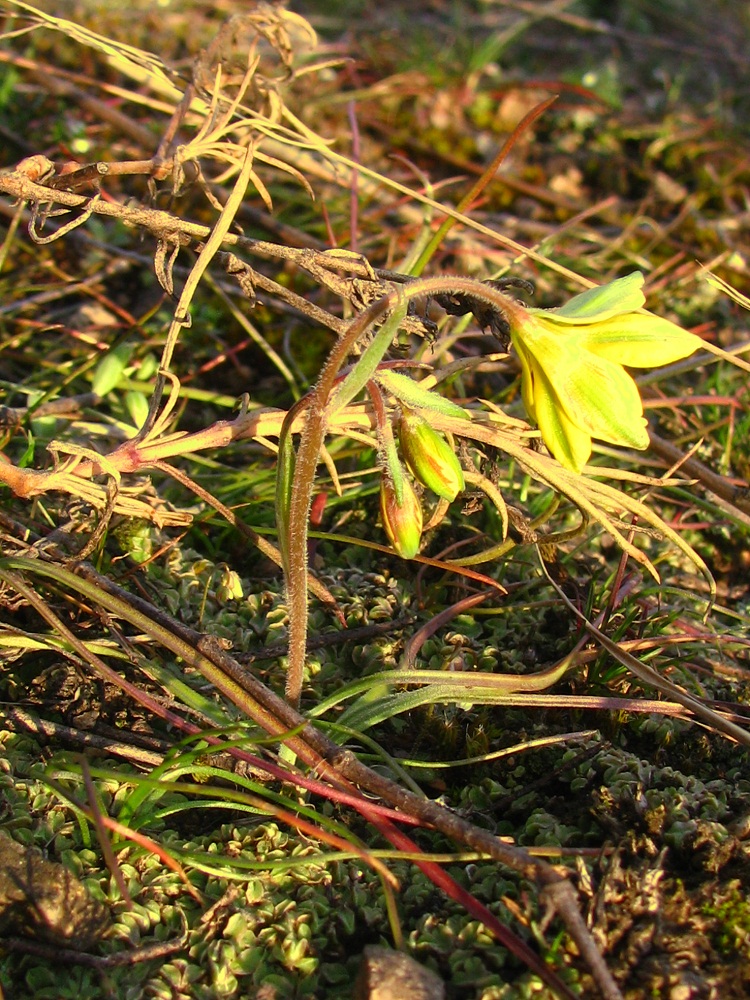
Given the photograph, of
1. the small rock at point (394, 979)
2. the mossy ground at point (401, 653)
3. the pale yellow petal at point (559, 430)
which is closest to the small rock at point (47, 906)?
the mossy ground at point (401, 653)

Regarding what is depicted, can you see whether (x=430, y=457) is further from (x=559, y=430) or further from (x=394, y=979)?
(x=394, y=979)

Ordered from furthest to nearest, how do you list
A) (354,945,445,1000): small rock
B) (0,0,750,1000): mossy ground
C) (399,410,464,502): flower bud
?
(399,410,464,502): flower bud < (0,0,750,1000): mossy ground < (354,945,445,1000): small rock

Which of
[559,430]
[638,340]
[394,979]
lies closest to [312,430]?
[559,430]

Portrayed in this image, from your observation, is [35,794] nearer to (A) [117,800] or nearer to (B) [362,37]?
(A) [117,800]

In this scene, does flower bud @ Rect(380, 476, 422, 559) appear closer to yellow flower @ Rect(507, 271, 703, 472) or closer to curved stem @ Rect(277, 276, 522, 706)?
curved stem @ Rect(277, 276, 522, 706)

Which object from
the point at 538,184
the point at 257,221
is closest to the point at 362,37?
the point at 538,184

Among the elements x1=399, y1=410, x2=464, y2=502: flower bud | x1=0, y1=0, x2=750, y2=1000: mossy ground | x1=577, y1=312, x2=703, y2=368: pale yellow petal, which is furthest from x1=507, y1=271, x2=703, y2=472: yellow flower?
x1=0, y1=0, x2=750, y2=1000: mossy ground

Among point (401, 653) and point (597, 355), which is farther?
point (401, 653)
